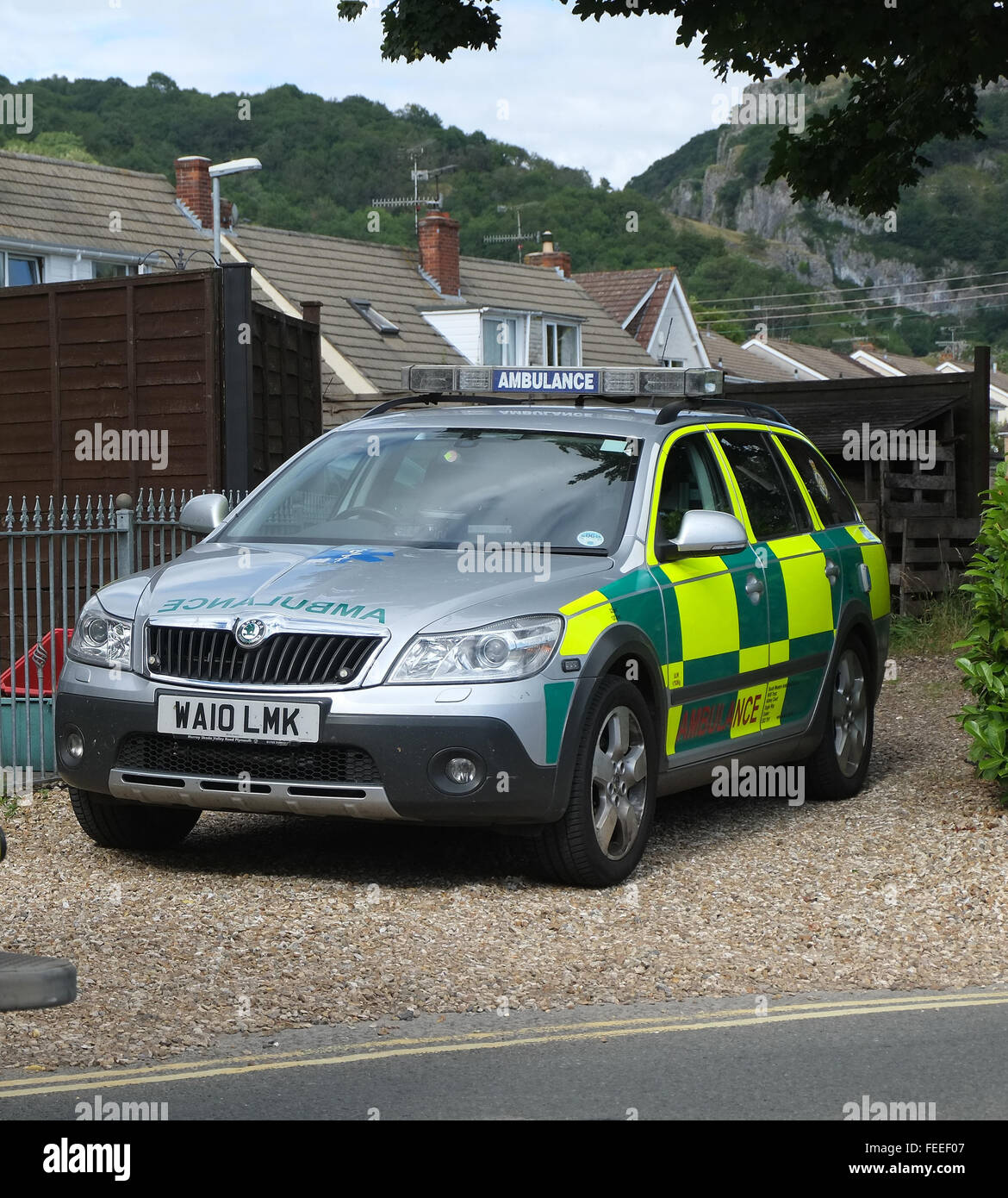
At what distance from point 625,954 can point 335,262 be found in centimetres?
4554

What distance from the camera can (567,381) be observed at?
30.2 feet

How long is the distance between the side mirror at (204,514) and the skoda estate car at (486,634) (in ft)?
0.04

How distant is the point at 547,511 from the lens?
25.6 ft

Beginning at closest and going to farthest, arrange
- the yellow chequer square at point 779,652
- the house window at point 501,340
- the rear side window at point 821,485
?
the yellow chequer square at point 779,652 < the rear side window at point 821,485 < the house window at point 501,340

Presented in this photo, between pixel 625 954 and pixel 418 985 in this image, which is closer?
pixel 418 985

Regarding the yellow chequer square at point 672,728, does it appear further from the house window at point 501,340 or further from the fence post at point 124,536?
the house window at point 501,340

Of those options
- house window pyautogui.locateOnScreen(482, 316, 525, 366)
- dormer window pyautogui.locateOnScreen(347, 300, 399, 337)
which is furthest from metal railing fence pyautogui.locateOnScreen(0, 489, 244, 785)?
house window pyautogui.locateOnScreen(482, 316, 525, 366)

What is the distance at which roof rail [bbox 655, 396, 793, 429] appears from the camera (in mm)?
8461

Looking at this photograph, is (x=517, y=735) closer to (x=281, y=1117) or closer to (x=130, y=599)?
(x=130, y=599)

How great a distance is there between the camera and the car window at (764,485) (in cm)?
890

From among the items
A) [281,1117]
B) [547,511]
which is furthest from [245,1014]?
[547,511]

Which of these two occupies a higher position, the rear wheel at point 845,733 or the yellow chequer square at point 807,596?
the yellow chequer square at point 807,596

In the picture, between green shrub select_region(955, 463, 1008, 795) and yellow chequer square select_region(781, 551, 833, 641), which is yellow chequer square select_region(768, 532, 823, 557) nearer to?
yellow chequer square select_region(781, 551, 833, 641)

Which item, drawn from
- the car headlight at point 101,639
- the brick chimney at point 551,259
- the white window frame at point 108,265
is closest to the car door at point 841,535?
the car headlight at point 101,639
